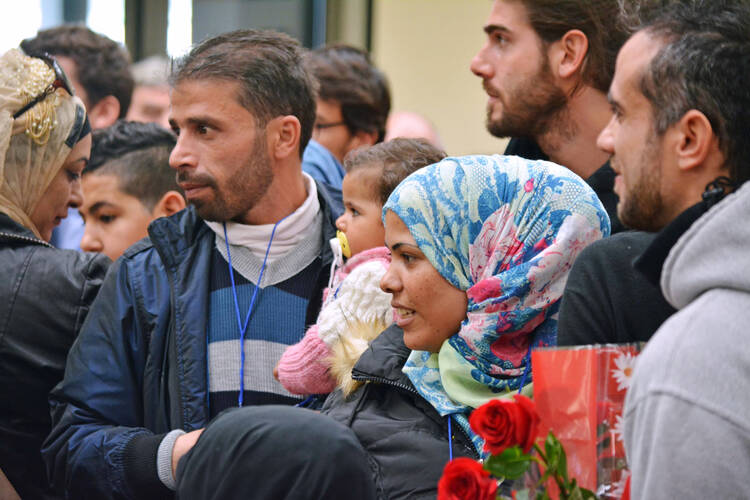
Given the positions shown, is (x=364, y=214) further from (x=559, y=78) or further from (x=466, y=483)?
(x=466, y=483)

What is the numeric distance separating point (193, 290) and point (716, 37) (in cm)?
168

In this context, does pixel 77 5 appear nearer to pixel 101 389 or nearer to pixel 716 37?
pixel 101 389

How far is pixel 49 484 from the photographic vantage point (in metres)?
3.01

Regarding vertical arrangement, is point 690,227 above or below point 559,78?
below

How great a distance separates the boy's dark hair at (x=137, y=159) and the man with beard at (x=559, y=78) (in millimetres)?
1344

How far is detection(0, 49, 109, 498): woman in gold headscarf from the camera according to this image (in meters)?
2.96

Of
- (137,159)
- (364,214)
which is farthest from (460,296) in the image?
(137,159)

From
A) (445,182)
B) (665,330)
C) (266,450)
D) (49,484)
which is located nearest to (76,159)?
(49,484)

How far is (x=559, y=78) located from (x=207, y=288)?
1313 mm

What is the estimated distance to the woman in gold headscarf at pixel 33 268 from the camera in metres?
2.96

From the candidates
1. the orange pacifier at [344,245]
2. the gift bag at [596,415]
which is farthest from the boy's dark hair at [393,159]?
the gift bag at [596,415]

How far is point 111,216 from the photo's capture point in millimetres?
3879

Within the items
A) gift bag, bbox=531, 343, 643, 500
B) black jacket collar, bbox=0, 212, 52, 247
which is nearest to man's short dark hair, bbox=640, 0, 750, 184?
gift bag, bbox=531, 343, 643, 500

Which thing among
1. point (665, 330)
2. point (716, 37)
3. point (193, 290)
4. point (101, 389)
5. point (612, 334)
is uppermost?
point (716, 37)
